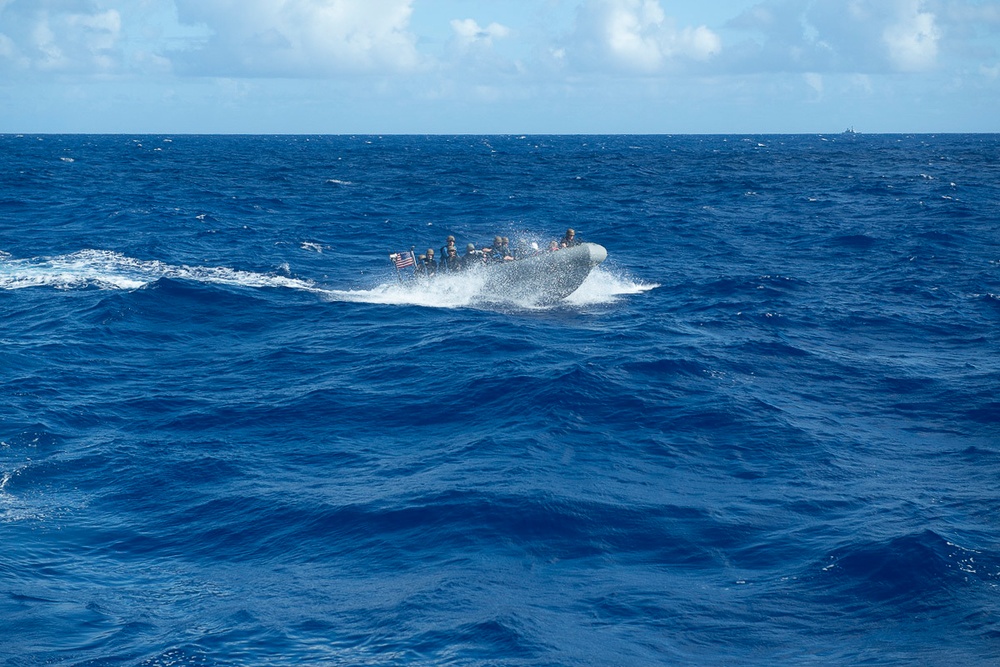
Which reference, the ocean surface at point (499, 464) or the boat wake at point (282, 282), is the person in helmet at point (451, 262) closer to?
the boat wake at point (282, 282)

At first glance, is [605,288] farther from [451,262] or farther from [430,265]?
[430,265]

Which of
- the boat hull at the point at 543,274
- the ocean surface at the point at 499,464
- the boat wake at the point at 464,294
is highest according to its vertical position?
the boat hull at the point at 543,274

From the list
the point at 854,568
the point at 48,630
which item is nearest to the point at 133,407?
the point at 48,630

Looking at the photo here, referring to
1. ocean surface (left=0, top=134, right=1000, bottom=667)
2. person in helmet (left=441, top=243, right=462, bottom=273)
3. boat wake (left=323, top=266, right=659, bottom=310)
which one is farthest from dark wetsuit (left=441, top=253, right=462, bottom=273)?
ocean surface (left=0, top=134, right=1000, bottom=667)

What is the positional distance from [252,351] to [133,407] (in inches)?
244

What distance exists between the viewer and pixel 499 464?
19875 millimetres

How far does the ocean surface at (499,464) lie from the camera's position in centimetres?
1368

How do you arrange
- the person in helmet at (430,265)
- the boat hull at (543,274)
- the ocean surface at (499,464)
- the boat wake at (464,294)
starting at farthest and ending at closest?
the person in helmet at (430,265) → the boat wake at (464,294) → the boat hull at (543,274) → the ocean surface at (499,464)

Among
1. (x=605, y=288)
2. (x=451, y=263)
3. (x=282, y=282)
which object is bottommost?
(x=282, y=282)

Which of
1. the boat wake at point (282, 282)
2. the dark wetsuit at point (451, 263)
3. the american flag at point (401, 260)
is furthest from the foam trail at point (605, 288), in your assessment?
the american flag at point (401, 260)

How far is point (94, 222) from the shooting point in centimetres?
5794

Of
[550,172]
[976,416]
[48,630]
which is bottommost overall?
[48,630]

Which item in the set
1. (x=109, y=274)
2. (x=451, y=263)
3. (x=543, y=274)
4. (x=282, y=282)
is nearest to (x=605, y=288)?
(x=543, y=274)

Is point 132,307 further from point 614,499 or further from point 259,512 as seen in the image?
point 614,499
